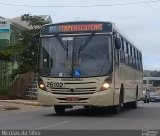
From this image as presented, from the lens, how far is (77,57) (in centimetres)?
2077

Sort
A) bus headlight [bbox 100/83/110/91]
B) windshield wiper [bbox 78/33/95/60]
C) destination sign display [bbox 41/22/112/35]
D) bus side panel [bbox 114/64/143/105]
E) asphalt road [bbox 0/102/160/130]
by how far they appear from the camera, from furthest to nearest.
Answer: bus side panel [bbox 114/64/143/105] < destination sign display [bbox 41/22/112/35] < windshield wiper [bbox 78/33/95/60] < bus headlight [bbox 100/83/110/91] < asphalt road [bbox 0/102/160/130]

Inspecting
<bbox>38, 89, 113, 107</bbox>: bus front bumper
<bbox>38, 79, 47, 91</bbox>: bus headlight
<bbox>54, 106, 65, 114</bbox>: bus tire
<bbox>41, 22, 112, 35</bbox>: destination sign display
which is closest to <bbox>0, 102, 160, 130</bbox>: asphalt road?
<bbox>38, 89, 113, 107</bbox>: bus front bumper

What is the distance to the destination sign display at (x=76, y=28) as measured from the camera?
21016 mm

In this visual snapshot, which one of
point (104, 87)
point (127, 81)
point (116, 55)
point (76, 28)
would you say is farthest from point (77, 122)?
point (127, 81)

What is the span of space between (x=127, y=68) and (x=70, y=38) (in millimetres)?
5480

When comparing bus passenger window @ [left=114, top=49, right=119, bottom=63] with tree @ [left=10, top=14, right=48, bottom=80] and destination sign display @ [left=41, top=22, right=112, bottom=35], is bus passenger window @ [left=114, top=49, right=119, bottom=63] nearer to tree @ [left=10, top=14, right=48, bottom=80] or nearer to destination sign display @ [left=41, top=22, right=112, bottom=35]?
destination sign display @ [left=41, top=22, right=112, bottom=35]

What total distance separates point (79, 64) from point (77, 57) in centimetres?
32

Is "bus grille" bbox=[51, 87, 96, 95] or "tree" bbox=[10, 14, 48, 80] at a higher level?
"tree" bbox=[10, 14, 48, 80]

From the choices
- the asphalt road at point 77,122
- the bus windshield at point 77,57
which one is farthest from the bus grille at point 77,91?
the asphalt road at point 77,122

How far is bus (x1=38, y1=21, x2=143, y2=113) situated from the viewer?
20344 mm

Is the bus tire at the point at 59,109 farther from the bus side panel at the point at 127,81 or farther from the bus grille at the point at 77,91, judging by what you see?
the bus side panel at the point at 127,81

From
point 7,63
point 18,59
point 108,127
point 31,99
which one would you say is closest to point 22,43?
point 18,59

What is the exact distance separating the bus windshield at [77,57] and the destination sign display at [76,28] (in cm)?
27

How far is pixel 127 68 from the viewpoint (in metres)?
25.6
